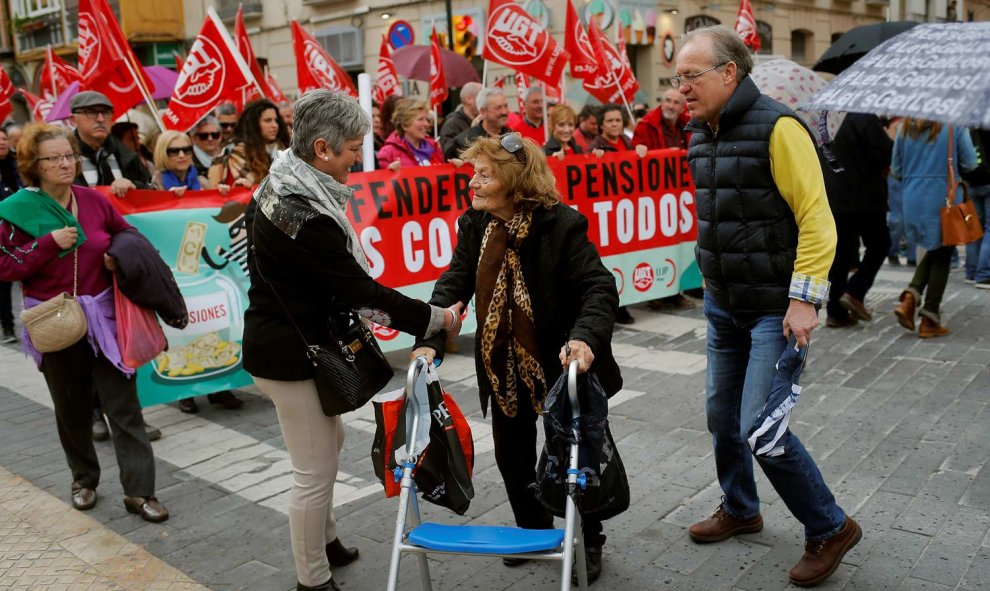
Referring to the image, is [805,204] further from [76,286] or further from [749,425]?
[76,286]

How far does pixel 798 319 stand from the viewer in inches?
128

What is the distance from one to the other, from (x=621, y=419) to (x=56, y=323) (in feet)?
10.6

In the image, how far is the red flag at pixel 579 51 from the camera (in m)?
10.2

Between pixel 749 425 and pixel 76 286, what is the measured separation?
10.9ft

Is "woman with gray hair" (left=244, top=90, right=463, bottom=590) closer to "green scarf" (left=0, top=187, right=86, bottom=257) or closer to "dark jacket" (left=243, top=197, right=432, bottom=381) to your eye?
"dark jacket" (left=243, top=197, right=432, bottom=381)

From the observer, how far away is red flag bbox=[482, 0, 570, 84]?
9391mm

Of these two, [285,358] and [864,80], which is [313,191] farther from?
[864,80]

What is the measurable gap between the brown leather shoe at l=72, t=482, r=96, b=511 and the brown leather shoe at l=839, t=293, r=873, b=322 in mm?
5910

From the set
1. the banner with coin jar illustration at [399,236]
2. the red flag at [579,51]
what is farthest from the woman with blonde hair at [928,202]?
the red flag at [579,51]

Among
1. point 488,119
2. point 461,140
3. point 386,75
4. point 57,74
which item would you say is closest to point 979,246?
point 488,119

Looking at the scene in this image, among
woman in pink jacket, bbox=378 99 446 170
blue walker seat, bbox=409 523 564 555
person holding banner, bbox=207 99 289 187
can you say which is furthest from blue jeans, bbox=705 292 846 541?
woman in pink jacket, bbox=378 99 446 170

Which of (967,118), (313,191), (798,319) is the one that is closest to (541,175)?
(313,191)

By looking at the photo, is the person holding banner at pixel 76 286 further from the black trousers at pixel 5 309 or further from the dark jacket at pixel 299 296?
the black trousers at pixel 5 309

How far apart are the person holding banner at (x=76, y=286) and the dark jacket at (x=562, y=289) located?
201 centimetres
